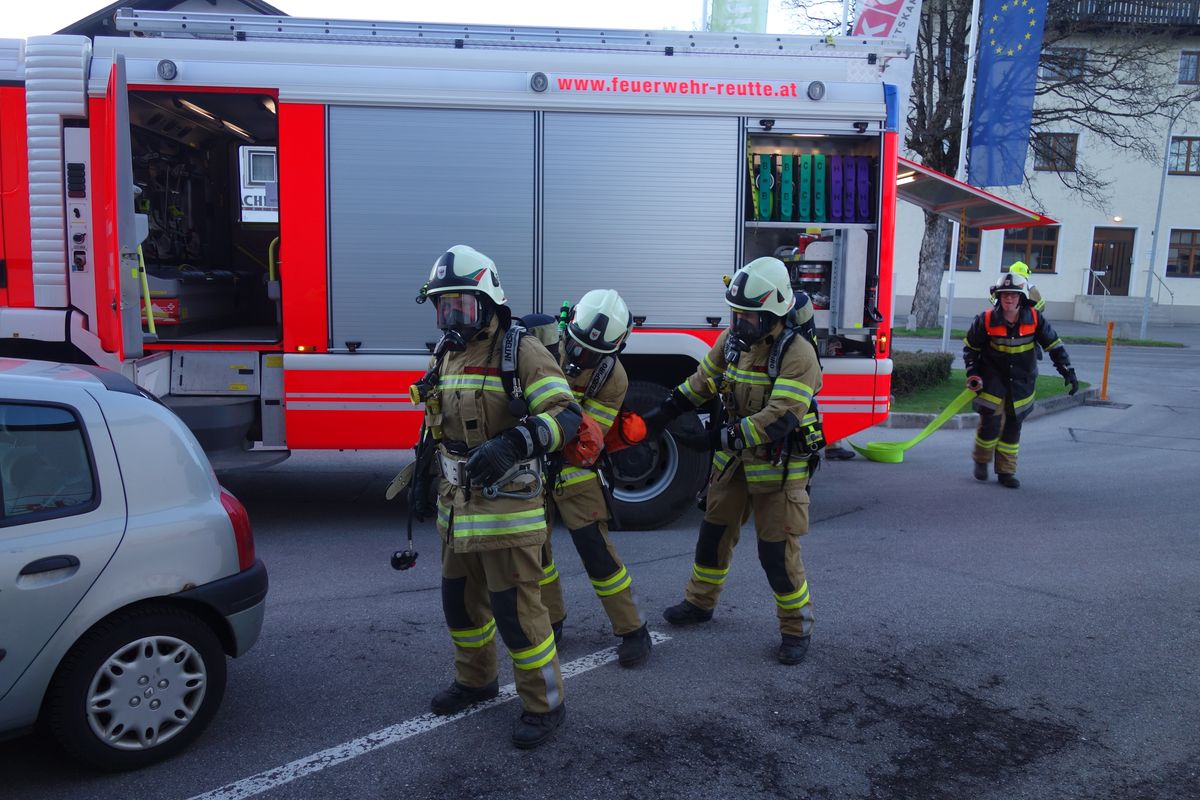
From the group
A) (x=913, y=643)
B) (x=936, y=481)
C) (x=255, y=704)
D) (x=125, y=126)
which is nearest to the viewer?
(x=255, y=704)

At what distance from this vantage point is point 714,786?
3361 mm

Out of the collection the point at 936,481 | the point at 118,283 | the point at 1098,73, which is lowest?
the point at 936,481

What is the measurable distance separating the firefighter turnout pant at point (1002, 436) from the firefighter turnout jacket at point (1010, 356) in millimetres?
44

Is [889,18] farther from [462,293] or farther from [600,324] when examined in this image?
[462,293]

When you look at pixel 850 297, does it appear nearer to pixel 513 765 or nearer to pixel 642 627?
pixel 642 627

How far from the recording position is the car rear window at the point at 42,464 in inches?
123

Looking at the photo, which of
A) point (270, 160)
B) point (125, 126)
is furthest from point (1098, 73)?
point (125, 126)

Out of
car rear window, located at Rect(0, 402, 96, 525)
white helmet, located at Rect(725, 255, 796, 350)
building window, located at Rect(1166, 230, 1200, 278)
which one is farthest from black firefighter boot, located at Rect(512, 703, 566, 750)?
building window, located at Rect(1166, 230, 1200, 278)

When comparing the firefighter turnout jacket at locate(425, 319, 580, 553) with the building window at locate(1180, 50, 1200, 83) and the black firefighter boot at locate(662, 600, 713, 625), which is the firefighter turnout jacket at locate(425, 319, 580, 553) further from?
the building window at locate(1180, 50, 1200, 83)

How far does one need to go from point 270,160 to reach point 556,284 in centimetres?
292

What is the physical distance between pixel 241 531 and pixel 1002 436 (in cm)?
686

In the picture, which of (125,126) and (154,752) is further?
(125,126)

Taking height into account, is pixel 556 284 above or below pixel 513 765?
above

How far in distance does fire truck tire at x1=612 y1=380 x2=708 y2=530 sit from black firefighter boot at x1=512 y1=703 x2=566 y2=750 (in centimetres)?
314
